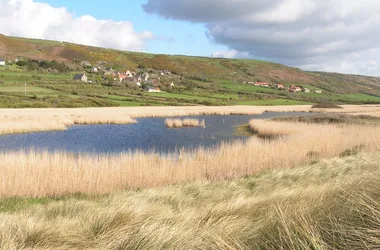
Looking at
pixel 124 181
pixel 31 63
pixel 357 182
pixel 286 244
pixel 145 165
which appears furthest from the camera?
pixel 31 63

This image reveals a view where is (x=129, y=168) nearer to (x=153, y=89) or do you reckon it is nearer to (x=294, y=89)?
(x=153, y=89)

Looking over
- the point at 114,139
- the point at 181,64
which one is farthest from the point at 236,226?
the point at 181,64

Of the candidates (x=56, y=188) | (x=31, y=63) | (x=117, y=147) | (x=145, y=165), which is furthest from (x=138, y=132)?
(x=31, y=63)

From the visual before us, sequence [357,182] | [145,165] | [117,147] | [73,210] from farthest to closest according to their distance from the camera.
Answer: [117,147], [145,165], [73,210], [357,182]

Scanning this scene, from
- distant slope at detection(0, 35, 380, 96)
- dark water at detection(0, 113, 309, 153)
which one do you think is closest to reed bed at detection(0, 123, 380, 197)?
dark water at detection(0, 113, 309, 153)

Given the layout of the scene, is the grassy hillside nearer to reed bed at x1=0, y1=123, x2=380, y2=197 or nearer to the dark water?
the dark water

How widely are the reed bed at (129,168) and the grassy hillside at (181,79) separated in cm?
4271

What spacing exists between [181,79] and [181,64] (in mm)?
38935

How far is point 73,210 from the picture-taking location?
6914 mm

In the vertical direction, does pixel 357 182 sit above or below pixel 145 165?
above

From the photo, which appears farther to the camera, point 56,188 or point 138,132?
point 138,132

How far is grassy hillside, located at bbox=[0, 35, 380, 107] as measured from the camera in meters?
66.2

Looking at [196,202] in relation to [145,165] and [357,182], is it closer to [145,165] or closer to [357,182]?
[357,182]

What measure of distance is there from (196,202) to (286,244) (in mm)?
4250
